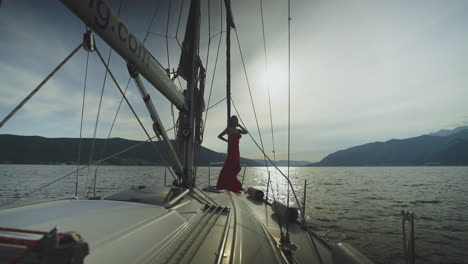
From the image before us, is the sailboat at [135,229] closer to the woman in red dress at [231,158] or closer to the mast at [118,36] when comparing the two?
the mast at [118,36]

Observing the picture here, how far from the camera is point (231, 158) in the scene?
Answer: 20.6 feet

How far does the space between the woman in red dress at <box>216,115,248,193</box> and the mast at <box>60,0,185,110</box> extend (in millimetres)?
2683

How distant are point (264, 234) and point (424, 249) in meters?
7.73

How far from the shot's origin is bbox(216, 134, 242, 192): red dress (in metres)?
6.29

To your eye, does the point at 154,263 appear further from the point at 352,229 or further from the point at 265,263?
the point at 352,229

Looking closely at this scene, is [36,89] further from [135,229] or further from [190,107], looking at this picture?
[190,107]

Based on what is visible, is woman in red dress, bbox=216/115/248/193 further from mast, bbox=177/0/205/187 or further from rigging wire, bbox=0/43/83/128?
rigging wire, bbox=0/43/83/128

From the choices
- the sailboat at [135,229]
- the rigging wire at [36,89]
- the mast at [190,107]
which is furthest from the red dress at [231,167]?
the rigging wire at [36,89]

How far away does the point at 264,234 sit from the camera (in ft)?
9.02

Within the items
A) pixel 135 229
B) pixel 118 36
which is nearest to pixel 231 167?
pixel 135 229

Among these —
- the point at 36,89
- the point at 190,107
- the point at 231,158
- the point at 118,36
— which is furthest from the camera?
the point at 231,158

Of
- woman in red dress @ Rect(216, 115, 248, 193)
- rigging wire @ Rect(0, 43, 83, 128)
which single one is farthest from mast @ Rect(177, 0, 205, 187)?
rigging wire @ Rect(0, 43, 83, 128)

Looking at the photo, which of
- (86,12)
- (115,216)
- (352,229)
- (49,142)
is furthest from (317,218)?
(49,142)

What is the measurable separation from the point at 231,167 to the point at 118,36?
461 cm
